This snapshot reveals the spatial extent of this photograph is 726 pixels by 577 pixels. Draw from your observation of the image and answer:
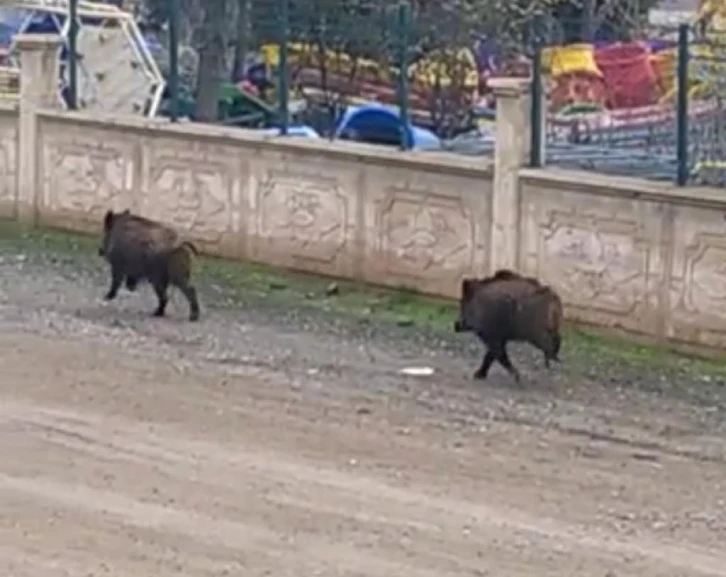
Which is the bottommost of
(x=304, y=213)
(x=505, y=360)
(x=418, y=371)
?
(x=418, y=371)

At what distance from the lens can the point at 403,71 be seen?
18.7 metres

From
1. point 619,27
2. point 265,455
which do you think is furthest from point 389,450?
point 619,27

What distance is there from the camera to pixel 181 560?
9828 mm

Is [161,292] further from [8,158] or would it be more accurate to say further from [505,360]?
Answer: [8,158]

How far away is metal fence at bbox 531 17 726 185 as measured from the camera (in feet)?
54.0

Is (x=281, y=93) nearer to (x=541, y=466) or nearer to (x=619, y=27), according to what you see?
(x=619, y=27)

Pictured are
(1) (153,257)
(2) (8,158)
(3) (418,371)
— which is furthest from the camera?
(2) (8,158)

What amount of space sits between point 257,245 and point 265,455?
301 inches

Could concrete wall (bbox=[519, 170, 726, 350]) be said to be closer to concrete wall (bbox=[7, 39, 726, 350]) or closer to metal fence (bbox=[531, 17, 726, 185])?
concrete wall (bbox=[7, 39, 726, 350])

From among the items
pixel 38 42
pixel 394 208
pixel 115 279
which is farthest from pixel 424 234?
pixel 38 42

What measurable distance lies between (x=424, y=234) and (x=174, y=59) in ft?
12.3

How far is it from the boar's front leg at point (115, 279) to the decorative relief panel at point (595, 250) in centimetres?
299

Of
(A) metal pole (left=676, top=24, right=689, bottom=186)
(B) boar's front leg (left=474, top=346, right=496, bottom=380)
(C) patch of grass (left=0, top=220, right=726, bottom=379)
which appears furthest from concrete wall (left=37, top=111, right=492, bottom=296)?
(B) boar's front leg (left=474, top=346, right=496, bottom=380)

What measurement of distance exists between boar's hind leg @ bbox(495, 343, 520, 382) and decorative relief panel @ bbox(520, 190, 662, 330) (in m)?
1.94
